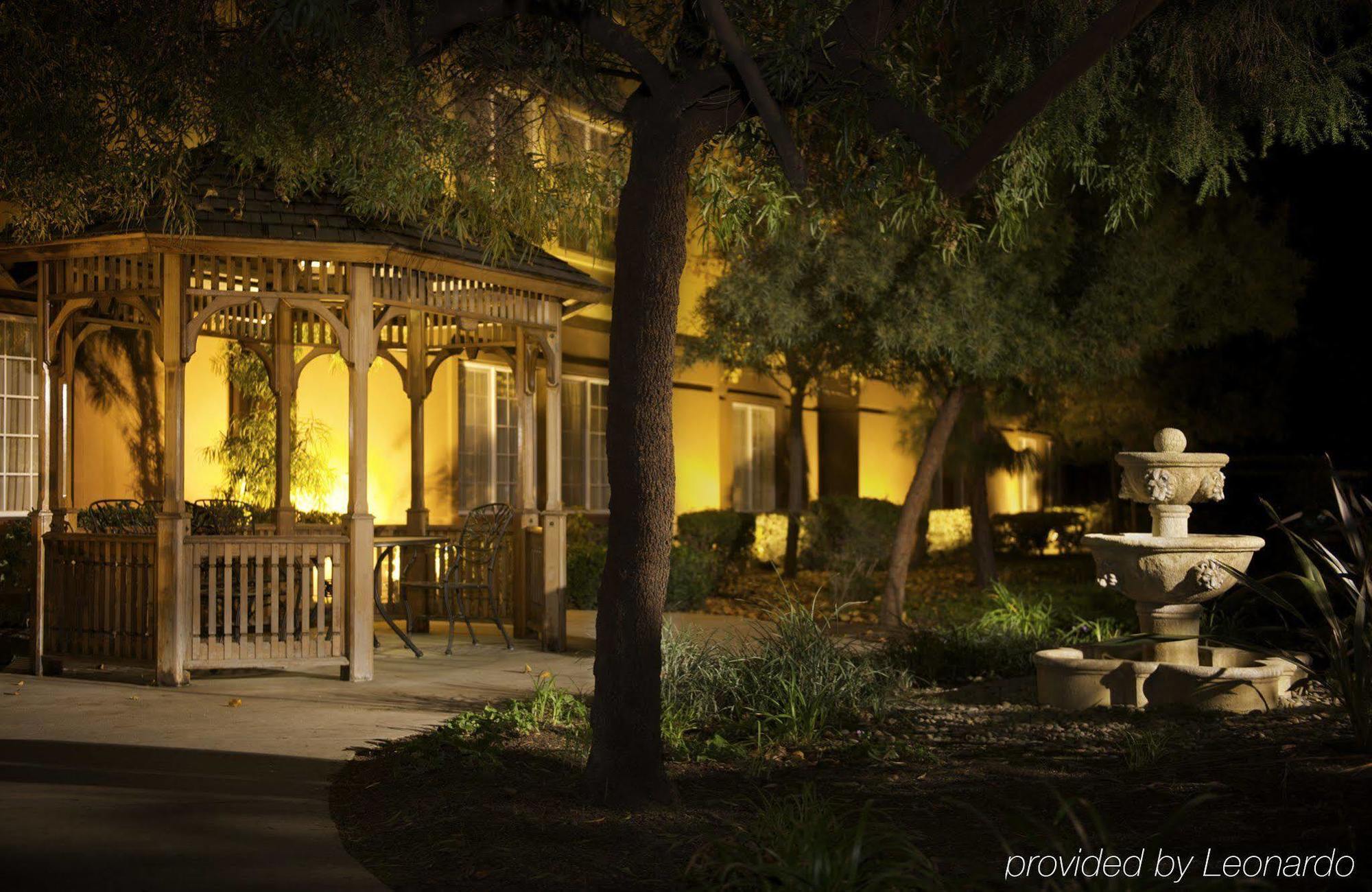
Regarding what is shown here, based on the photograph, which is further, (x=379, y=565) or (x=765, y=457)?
(x=765, y=457)

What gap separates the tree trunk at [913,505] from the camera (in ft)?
46.2

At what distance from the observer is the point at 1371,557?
7023 mm

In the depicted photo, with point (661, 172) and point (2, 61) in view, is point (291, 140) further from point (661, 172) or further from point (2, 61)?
point (661, 172)

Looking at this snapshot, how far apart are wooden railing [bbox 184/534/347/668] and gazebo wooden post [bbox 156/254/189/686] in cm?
7

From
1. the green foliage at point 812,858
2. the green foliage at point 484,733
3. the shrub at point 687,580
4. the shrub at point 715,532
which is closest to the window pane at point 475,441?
the shrub at point 687,580

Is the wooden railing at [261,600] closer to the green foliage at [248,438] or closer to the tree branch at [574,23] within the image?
the green foliage at [248,438]

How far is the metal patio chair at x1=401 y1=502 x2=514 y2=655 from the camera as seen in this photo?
11.5m

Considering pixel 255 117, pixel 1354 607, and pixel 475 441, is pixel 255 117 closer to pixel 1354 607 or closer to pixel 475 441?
pixel 1354 607

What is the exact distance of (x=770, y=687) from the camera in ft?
26.5

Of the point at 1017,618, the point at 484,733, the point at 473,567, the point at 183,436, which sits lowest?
the point at 484,733

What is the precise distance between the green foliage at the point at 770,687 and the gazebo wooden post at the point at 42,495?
4.82 meters

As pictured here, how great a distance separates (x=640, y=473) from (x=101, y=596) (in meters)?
5.94

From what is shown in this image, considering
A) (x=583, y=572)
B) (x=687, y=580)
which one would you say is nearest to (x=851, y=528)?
(x=687, y=580)

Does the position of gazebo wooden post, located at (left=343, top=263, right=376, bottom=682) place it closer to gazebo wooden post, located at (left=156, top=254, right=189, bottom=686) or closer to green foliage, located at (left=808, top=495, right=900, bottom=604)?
gazebo wooden post, located at (left=156, top=254, right=189, bottom=686)
